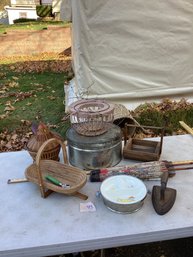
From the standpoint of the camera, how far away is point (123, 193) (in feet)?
4.78

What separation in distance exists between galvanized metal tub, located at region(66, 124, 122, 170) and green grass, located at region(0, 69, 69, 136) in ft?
6.93

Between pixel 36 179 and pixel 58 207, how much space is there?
21 cm

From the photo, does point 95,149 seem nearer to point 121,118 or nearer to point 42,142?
point 42,142

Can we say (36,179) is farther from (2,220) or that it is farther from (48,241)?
(48,241)

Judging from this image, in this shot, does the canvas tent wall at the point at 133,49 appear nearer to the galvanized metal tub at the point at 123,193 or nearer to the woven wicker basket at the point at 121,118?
the woven wicker basket at the point at 121,118

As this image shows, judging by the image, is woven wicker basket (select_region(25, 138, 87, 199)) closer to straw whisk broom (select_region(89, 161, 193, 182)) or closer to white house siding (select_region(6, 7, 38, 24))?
straw whisk broom (select_region(89, 161, 193, 182))

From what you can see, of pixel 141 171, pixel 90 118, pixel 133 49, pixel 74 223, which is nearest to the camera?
pixel 74 223

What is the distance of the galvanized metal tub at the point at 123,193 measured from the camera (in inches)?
53.8

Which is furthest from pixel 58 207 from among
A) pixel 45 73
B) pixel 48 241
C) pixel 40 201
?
pixel 45 73

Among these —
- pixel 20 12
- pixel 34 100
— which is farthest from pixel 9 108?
pixel 20 12

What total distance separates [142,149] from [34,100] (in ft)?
13.2

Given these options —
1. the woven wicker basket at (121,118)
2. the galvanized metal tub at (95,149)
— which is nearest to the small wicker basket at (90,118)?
the galvanized metal tub at (95,149)

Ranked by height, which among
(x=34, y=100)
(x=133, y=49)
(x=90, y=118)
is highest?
(x=90, y=118)

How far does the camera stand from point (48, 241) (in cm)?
124
